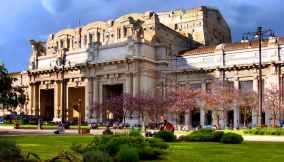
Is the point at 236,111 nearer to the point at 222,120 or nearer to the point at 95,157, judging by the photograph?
the point at 222,120

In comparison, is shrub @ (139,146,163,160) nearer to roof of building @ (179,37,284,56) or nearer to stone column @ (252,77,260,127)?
stone column @ (252,77,260,127)

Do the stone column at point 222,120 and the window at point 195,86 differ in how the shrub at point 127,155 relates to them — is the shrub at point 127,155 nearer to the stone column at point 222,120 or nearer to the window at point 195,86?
the stone column at point 222,120

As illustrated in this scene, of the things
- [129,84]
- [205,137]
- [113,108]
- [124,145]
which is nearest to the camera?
[124,145]

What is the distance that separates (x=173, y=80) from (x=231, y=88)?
41.3 ft

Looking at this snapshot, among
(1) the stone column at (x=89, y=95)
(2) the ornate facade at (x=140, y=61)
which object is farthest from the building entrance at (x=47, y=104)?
(1) the stone column at (x=89, y=95)

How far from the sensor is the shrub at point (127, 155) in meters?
17.6

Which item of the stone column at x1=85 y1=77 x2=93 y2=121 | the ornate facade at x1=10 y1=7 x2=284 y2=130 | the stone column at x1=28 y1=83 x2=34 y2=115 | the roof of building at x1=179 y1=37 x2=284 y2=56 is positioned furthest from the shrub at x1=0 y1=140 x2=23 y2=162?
the stone column at x1=28 y1=83 x2=34 y2=115

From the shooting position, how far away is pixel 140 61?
3258 inches

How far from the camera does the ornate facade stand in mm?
78562

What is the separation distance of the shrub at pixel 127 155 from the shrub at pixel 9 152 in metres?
4.39

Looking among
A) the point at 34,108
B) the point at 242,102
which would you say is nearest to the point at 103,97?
the point at 34,108

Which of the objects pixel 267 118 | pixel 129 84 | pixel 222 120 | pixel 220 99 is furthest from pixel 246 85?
pixel 129 84

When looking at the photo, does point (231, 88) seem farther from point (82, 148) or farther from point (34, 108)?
point (82, 148)

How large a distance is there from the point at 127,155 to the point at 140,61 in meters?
65.3
